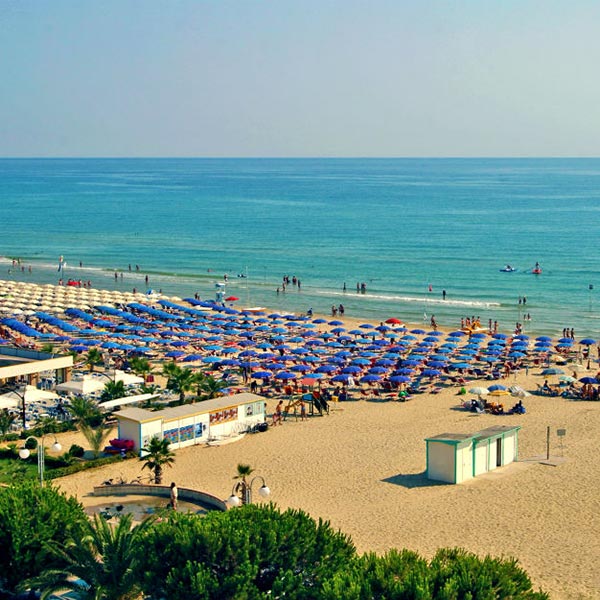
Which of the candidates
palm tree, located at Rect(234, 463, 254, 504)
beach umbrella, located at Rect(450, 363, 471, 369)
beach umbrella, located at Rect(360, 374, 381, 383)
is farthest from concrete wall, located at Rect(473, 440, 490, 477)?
beach umbrella, located at Rect(450, 363, 471, 369)

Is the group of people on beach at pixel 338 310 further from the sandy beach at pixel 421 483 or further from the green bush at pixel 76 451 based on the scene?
the green bush at pixel 76 451

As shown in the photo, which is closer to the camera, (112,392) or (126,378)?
(112,392)

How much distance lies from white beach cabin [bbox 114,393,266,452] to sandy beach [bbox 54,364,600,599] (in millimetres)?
560

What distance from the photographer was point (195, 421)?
26.2 metres

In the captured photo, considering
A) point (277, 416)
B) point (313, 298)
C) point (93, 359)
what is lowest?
point (277, 416)

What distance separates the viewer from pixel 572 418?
94.5 ft

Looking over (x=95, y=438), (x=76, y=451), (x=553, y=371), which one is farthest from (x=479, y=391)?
(x=76, y=451)

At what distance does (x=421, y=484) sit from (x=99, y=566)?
34.3 feet

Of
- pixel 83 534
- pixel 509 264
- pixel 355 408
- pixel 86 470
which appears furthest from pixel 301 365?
pixel 509 264

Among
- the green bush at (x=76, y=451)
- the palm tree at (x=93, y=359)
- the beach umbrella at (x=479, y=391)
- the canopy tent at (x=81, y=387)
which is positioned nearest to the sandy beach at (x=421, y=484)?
the green bush at (x=76, y=451)

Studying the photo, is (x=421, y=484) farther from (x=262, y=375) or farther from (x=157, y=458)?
(x=262, y=375)

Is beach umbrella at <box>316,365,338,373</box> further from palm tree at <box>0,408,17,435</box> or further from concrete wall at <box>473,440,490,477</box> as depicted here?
concrete wall at <box>473,440,490,477</box>

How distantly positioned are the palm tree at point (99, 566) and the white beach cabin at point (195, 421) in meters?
10.5

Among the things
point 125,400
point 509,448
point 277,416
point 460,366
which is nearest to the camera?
point 509,448
